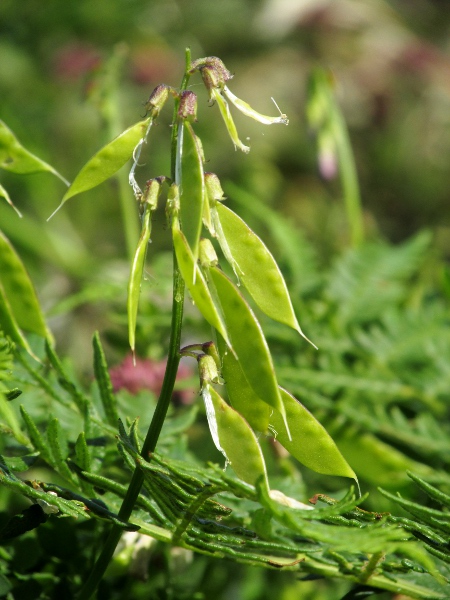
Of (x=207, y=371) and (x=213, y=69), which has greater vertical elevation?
(x=213, y=69)

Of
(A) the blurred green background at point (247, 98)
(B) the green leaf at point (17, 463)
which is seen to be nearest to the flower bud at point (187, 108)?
(B) the green leaf at point (17, 463)

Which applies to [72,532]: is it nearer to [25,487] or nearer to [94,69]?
[25,487]

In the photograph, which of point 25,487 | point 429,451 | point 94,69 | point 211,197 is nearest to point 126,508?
point 25,487

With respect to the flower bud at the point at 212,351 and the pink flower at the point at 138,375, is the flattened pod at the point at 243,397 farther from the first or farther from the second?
the pink flower at the point at 138,375

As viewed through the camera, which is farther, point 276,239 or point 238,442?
point 276,239

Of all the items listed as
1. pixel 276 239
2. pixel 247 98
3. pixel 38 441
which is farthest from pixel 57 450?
pixel 247 98

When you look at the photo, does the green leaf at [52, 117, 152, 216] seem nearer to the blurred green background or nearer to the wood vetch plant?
the wood vetch plant

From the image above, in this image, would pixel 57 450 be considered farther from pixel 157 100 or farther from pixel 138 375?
pixel 138 375
